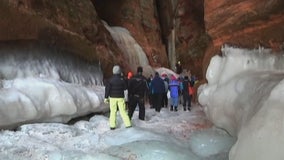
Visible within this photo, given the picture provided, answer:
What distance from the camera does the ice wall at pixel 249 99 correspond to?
14.9 feet

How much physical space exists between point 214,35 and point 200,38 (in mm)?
15427

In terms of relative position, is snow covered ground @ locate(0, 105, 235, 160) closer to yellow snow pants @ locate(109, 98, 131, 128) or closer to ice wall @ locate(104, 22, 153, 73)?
yellow snow pants @ locate(109, 98, 131, 128)

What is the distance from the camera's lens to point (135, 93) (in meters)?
11.5

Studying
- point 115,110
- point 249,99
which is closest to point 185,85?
point 115,110

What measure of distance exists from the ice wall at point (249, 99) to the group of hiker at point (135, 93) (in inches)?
81.2

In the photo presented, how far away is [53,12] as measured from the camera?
1362cm

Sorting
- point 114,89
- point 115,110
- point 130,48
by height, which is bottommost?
point 115,110

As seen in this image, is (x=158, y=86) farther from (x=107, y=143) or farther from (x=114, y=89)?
(x=107, y=143)

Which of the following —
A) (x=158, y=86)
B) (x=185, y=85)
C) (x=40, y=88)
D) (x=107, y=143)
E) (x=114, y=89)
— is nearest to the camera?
(x=107, y=143)

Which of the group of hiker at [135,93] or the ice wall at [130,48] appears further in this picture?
the ice wall at [130,48]

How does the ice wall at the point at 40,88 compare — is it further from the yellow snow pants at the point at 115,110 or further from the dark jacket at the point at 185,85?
the dark jacket at the point at 185,85

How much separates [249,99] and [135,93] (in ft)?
17.6

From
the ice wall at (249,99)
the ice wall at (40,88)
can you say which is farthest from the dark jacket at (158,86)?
the ice wall at (249,99)

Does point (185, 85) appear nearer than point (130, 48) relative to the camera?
Yes
